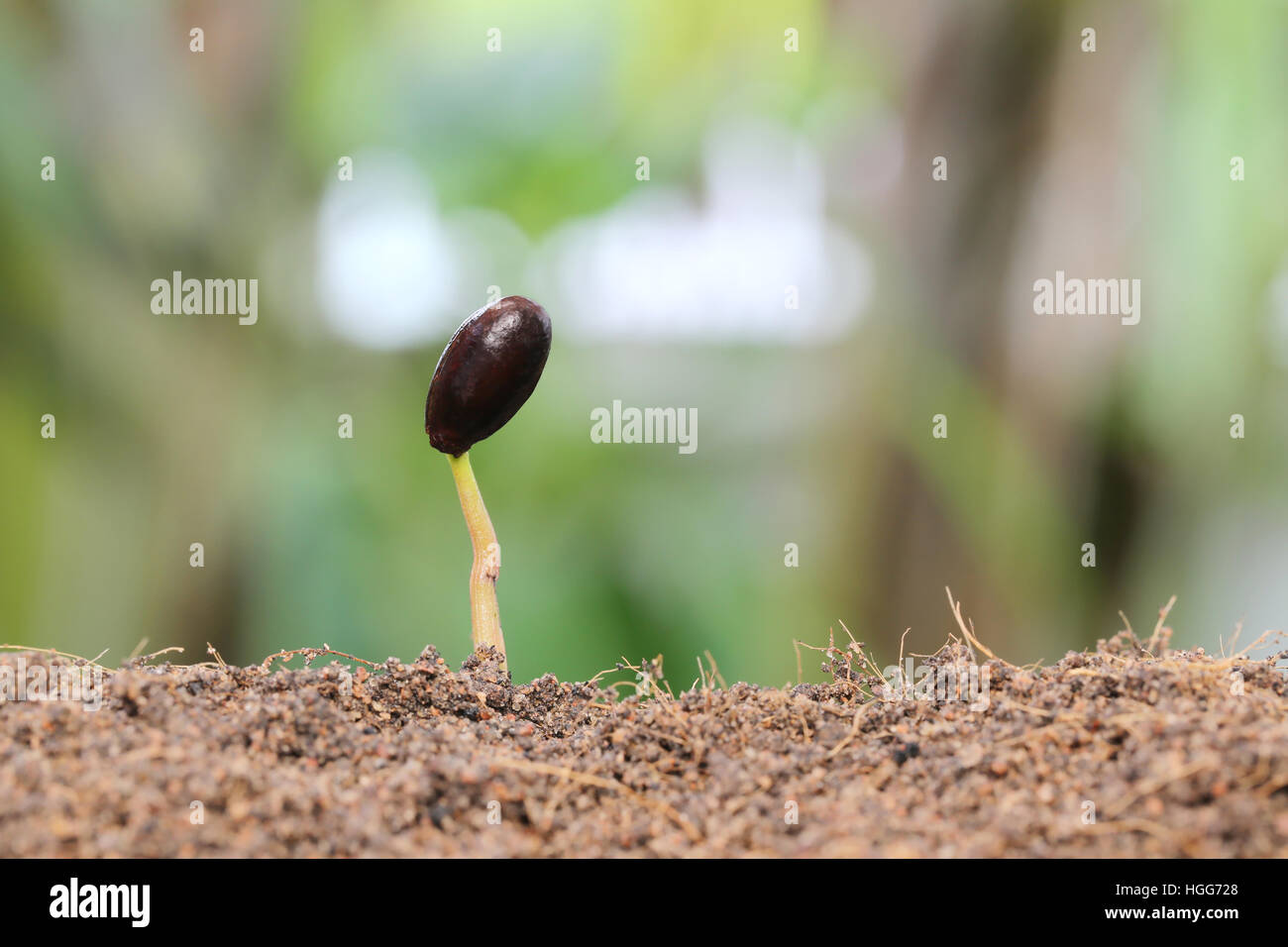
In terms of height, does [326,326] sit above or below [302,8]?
below

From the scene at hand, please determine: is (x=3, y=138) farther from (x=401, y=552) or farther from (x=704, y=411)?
(x=704, y=411)

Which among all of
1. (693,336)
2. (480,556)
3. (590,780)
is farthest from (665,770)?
(693,336)

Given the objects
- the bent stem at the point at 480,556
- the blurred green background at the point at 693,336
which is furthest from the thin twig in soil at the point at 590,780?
the blurred green background at the point at 693,336

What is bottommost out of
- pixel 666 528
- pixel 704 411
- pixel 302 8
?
pixel 666 528

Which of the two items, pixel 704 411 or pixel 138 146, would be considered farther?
pixel 704 411
